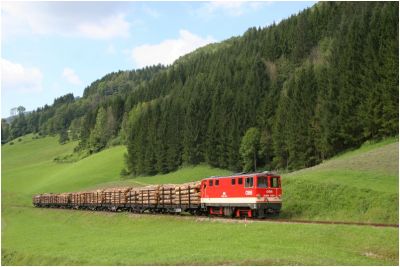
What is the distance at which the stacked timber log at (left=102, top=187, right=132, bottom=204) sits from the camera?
54.9 metres

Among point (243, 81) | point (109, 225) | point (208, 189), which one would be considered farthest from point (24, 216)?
point (243, 81)

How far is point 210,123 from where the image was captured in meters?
102

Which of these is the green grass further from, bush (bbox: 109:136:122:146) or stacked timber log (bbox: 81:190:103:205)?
bush (bbox: 109:136:122:146)

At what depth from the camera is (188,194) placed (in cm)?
4231

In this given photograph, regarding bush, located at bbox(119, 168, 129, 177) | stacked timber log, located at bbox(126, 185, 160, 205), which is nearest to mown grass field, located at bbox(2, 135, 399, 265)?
stacked timber log, located at bbox(126, 185, 160, 205)

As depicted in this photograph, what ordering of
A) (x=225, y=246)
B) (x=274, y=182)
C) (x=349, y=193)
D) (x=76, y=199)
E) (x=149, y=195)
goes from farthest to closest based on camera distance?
(x=76, y=199), (x=149, y=195), (x=349, y=193), (x=274, y=182), (x=225, y=246)

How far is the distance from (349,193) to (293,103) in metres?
46.2

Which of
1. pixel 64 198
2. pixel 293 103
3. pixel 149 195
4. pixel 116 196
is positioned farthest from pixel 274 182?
pixel 293 103

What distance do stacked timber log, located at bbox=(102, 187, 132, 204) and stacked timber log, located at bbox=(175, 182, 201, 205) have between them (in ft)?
42.2

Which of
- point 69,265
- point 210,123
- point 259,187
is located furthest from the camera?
point 210,123

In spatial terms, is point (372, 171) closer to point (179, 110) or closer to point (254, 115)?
point (254, 115)

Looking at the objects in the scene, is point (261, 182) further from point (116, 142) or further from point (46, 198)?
point (116, 142)

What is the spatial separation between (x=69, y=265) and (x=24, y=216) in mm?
48537

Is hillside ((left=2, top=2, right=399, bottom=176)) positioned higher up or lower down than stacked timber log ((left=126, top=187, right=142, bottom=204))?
higher up
